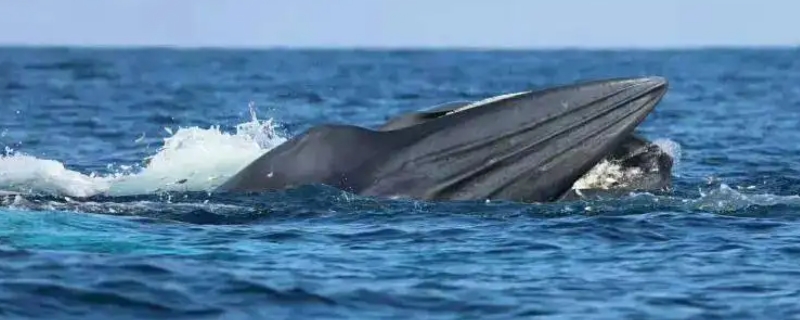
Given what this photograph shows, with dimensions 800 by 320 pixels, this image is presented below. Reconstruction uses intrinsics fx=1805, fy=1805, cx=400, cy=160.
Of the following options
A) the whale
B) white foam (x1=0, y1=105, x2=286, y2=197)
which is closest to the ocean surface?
white foam (x1=0, y1=105, x2=286, y2=197)

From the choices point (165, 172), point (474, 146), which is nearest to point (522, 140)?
point (474, 146)

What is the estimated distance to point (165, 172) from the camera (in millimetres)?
20094

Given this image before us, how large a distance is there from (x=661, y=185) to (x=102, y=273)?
21.0 feet

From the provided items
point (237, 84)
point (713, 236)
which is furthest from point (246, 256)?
point (237, 84)

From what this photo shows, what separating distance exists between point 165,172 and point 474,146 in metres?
5.09

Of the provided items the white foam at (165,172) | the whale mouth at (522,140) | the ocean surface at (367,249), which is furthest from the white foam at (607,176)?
the white foam at (165,172)

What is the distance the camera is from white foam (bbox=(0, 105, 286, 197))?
1903 centimetres

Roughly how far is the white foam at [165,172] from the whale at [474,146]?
2.54 m

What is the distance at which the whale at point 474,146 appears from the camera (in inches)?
639

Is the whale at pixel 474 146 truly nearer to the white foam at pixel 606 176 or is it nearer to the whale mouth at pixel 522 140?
the whale mouth at pixel 522 140

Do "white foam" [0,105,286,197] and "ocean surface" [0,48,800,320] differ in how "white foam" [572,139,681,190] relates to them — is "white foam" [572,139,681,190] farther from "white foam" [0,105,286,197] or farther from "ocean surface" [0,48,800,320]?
"white foam" [0,105,286,197]

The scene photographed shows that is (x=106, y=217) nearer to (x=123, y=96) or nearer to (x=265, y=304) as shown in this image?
(x=265, y=304)

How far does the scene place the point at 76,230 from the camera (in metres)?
15.4

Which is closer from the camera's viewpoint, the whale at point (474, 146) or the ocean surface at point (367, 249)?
the ocean surface at point (367, 249)
